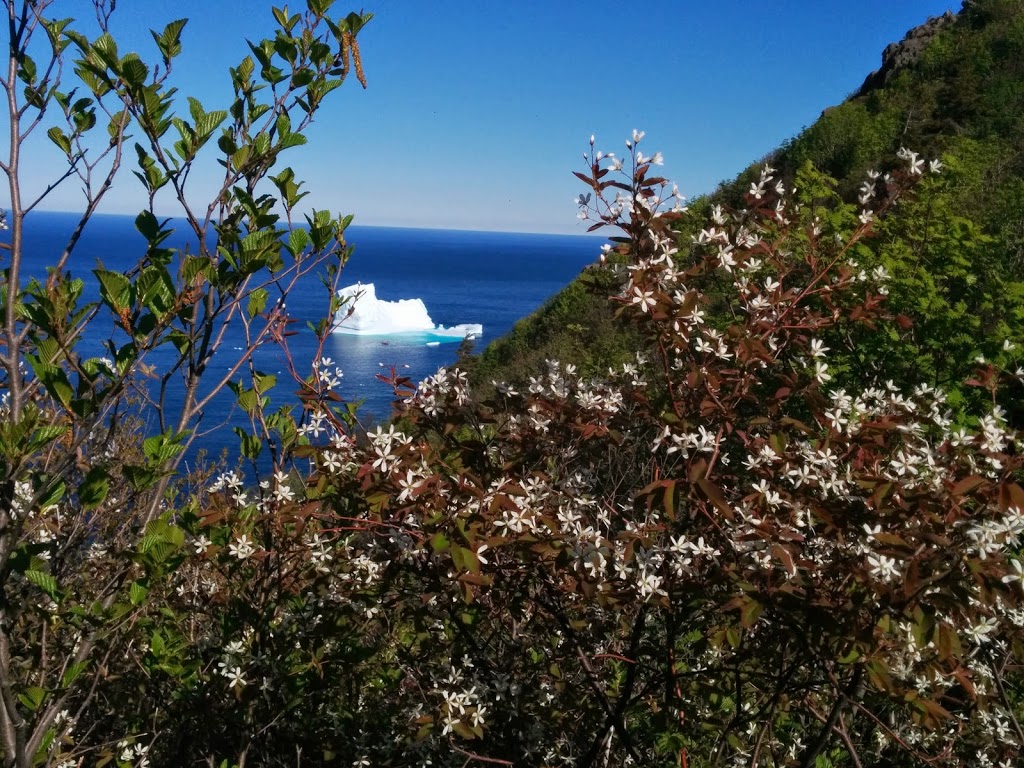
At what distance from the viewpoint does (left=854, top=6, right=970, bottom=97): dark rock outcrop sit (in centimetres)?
3066

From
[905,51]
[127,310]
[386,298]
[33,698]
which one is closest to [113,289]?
[127,310]

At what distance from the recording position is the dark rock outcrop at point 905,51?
3066 cm

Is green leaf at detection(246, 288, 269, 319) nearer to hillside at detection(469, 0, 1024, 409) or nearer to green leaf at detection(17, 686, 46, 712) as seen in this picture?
hillside at detection(469, 0, 1024, 409)

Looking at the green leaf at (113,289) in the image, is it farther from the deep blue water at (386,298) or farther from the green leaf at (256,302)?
the green leaf at (256,302)

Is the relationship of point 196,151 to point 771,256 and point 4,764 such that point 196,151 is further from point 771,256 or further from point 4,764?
point 771,256

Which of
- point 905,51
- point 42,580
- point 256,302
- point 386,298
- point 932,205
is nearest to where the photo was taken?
point 42,580

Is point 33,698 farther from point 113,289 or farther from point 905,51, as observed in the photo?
point 905,51

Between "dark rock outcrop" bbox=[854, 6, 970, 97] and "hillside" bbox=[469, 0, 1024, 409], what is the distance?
9cm

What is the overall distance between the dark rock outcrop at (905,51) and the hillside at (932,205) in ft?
0.31

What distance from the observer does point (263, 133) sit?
6.84 feet

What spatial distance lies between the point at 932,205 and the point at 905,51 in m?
31.8

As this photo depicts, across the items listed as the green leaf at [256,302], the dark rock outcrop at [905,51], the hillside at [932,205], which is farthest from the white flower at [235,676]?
the dark rock outcrop at [905,51]

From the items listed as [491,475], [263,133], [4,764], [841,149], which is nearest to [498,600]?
[491,475]

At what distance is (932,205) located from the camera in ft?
18.9
